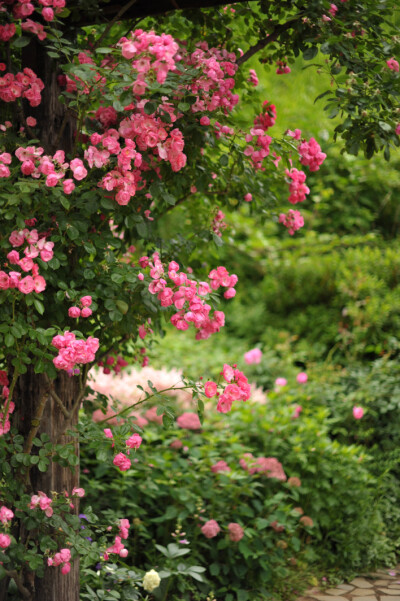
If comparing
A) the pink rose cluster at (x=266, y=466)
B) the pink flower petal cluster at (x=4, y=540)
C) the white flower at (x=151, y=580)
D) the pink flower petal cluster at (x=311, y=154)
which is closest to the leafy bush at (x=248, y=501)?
the pink rose cluster at (x=266, y=466)

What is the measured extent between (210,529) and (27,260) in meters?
1.60

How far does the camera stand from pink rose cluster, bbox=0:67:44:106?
194cm

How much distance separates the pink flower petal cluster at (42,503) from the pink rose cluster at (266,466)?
4.44ft

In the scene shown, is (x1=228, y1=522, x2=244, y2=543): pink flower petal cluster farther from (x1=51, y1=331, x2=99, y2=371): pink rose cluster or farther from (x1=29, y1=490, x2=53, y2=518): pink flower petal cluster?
(x1=51, y1=331, x2=99, y2=371): pink rose cluster

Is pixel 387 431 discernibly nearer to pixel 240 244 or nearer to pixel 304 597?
pixel 304 597

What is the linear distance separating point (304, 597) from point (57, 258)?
208cm

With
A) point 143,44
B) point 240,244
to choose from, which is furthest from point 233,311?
point 143,44

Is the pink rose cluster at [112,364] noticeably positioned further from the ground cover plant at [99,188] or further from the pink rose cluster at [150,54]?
the pink rose cluster at [150,54]

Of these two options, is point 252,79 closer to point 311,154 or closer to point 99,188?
point 311,154

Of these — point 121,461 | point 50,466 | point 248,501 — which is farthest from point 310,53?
point 248,501

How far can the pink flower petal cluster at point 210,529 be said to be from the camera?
9.33ft

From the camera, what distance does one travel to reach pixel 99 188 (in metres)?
2.01

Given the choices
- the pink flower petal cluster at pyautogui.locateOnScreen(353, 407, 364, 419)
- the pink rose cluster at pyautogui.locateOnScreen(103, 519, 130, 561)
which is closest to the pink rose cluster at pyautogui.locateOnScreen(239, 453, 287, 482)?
the pink flower petal cluster at pyautogui.locateOnScreen(353, 407, 364, 419)

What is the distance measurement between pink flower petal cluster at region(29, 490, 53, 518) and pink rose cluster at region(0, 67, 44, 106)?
1209mm
